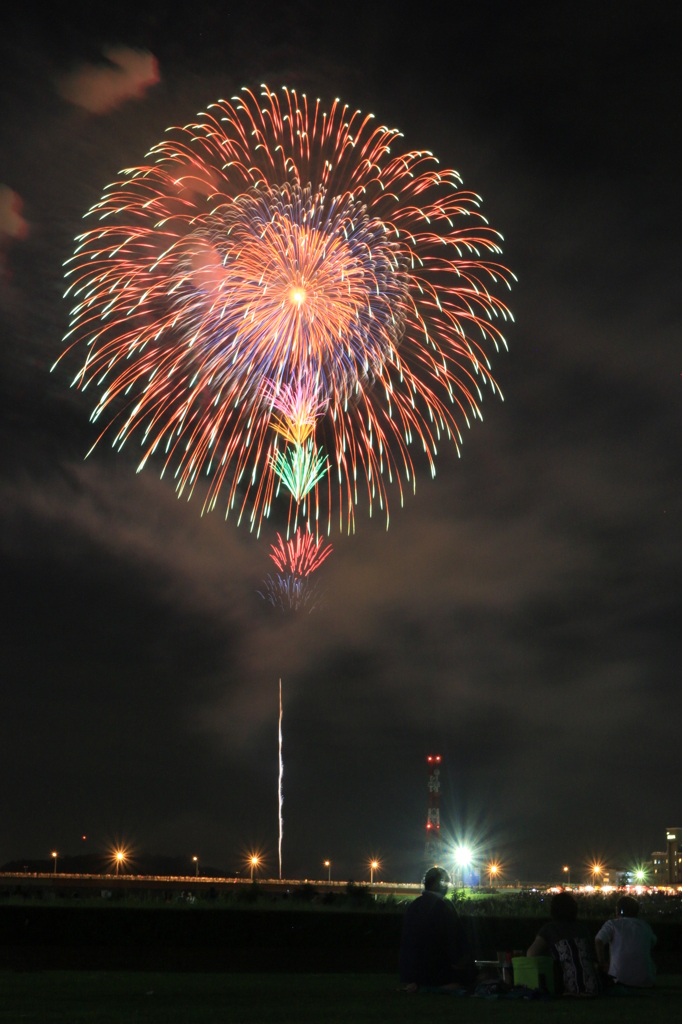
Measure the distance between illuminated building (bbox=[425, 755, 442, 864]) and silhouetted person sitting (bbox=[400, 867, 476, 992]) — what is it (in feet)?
321

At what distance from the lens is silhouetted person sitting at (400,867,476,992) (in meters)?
11.0

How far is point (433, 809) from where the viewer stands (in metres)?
108

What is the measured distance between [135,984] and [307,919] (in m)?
13.2

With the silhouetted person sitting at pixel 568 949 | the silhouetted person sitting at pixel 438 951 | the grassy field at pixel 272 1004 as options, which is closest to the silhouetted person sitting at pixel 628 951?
the grassy field at pixel 272 1004

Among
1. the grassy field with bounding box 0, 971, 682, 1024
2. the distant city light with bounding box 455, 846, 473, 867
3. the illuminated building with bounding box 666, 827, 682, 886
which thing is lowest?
the illuminated building with bounding box 666, 827, 682, 886

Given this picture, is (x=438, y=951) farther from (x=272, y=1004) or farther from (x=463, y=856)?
(x=463, y=856)

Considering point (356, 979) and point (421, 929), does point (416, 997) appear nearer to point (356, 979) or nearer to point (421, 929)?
point (421, 929)

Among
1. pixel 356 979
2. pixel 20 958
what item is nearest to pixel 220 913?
pixel 20 958

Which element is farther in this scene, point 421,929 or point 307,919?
point 307,919

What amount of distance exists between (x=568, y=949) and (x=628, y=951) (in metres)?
1.42

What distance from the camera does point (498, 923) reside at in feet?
81.3

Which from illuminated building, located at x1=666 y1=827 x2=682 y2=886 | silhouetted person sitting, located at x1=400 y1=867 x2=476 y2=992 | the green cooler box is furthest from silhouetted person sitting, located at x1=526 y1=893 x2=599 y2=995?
illuminated building, located at x1=666 y1=827 x2=682 y2=886

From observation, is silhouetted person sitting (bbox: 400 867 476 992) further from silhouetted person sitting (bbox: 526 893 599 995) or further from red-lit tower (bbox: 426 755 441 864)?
red-lit tower (bbox: 426 755 441 864)

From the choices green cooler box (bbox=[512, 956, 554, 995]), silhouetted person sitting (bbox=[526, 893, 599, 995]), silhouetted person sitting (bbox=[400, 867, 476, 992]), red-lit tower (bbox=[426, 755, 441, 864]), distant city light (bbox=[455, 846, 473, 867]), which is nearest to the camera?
green cooler box (bbox=[512, 956, 554, 995])
